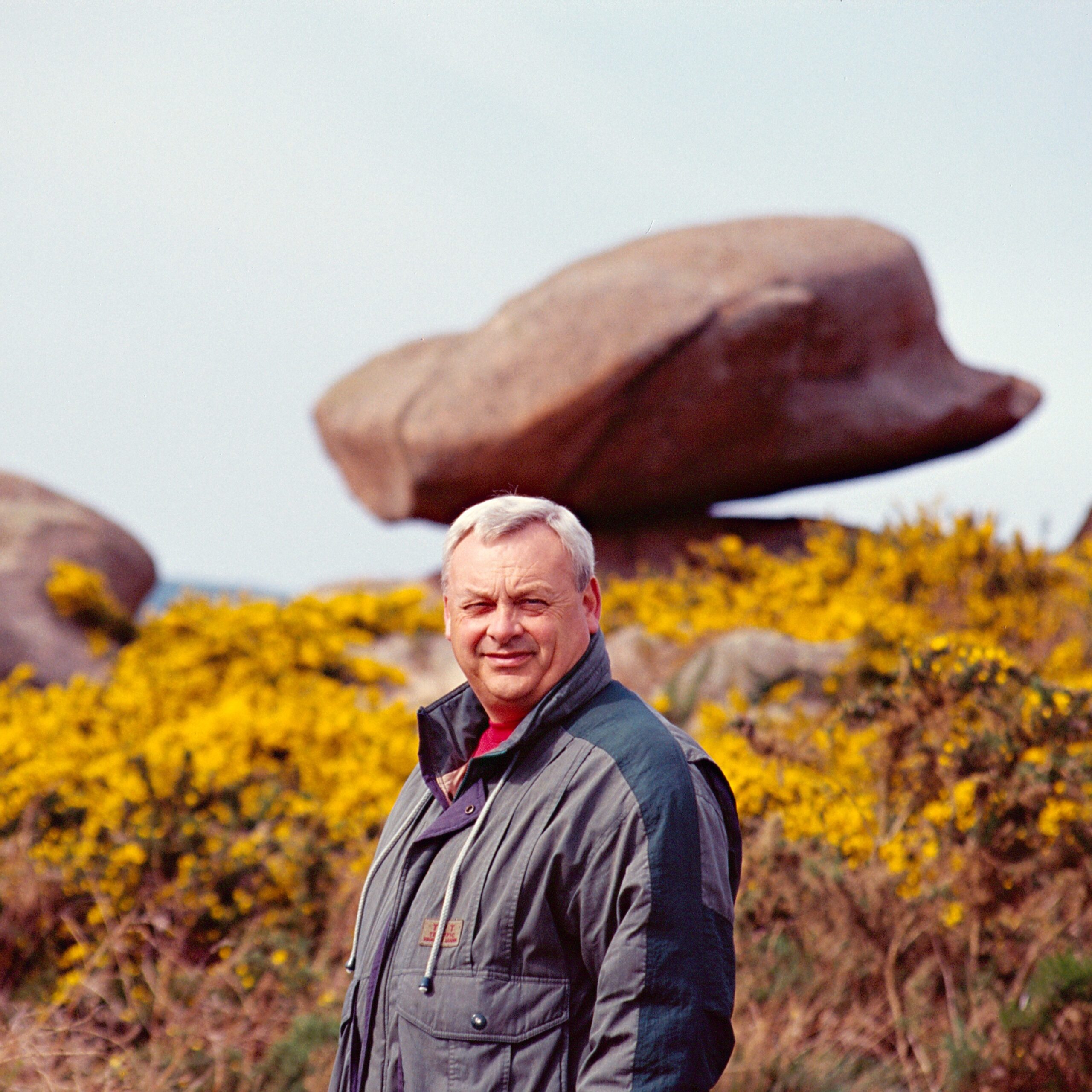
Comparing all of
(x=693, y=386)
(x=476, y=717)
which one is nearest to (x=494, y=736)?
(x=476, y=717)

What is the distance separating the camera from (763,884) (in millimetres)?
4090

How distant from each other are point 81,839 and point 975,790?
3.62m

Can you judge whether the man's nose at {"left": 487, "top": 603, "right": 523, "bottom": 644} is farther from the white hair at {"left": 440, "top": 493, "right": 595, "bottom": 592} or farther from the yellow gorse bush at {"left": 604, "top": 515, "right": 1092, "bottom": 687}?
the yellow gorse bush at {"left": 604, "top": 515, "right": 1092, "bottom": 687}

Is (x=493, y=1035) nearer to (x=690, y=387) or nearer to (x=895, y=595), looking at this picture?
(x=895, y=595)

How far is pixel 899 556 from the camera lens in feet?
29.7

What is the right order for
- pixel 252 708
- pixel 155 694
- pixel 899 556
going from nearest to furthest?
1. pixel 252 708
2. pixel 155 694
3. pixel 899 556

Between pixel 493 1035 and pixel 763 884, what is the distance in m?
2.61

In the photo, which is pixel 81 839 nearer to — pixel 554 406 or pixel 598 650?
pixel 598 650

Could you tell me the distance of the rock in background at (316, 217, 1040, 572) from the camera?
37.1ft

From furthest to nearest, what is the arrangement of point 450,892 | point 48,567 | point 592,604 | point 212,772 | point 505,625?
point 48,567 < point 212,772 < point 592,604 < point 505,625 < point 450,892

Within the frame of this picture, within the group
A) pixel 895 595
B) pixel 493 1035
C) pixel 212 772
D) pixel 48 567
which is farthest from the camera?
pixel 48 567

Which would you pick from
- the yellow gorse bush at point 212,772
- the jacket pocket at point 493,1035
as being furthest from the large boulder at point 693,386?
the jacket pocket at point 493,1035

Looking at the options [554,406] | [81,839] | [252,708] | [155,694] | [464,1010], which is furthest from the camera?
[554,406]

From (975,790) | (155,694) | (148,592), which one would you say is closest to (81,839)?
(155,694)
